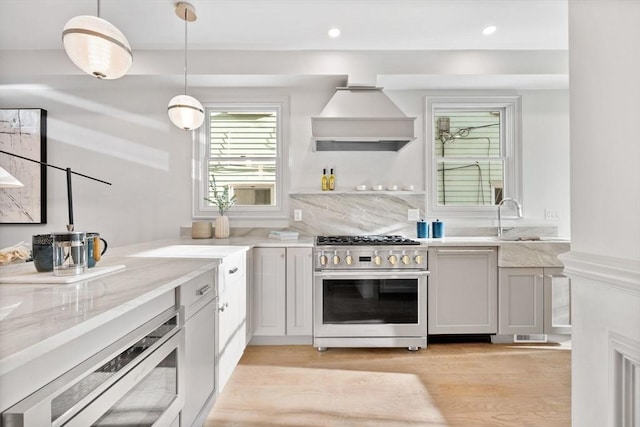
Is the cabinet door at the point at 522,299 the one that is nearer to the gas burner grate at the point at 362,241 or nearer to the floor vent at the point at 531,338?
the floor vent at the point at 531,338

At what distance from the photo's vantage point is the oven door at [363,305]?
9.19 ft

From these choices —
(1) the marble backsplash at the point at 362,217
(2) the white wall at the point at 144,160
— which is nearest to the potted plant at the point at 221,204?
(2) the white wall at the point at 144,160

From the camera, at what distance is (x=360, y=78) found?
312 cm

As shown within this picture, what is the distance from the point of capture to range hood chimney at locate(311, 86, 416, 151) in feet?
9.76

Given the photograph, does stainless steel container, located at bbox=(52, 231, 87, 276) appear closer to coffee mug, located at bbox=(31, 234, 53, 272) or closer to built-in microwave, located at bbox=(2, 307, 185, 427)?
coffee mug, located at bbox=(31, 234, 53, 272)

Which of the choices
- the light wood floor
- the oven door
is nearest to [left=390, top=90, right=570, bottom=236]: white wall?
the oven door

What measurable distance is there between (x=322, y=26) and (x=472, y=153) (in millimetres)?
2024

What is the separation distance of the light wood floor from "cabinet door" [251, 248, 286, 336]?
20cm

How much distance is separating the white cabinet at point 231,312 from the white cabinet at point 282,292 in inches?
12.7

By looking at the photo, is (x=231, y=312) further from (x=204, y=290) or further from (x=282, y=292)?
(x=282, y=292)

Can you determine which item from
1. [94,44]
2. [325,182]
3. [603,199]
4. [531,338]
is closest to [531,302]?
[531,338]

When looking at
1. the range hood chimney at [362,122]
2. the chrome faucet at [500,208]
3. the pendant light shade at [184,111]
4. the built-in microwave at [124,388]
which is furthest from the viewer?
the chrome faucet at [500,208]

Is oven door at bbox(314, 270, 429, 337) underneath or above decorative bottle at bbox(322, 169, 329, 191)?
underneath

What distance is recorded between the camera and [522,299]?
9.53ft
